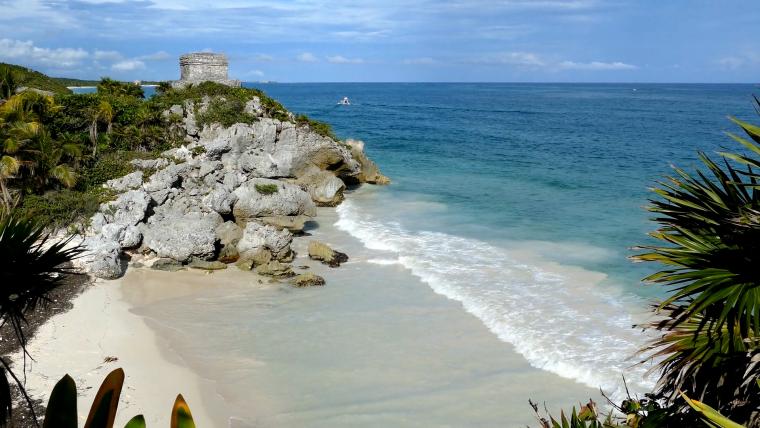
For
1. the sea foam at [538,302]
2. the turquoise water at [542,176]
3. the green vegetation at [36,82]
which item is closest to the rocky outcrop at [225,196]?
the sea foam at [538,302]

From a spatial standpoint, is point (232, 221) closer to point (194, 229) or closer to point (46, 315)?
point (194, 229)

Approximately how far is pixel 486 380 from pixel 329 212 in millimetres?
15244

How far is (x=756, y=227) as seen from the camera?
4.34m

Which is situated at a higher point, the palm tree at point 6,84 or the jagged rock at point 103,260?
the palm tree at point 6,84

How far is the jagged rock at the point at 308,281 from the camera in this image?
16.8 metres

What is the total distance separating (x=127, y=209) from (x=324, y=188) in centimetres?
927

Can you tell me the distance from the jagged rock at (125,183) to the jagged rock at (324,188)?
7436 millimetres

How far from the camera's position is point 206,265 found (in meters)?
18.4

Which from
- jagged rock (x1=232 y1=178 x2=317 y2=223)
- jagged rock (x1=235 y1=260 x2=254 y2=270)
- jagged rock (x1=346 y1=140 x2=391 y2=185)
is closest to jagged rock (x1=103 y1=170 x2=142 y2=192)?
jagged rock (x1=232 y1=178 x2=317 y2=223)

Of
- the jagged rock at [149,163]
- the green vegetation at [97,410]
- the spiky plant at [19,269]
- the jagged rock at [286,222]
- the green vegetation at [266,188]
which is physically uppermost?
the green vegetation at [97,410]

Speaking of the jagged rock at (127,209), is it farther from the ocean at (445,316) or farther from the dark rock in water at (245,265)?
Answer: the ocean at (445,316)

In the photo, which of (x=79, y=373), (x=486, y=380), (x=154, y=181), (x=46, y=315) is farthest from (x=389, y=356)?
(x=154, y=181)

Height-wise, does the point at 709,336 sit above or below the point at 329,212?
above

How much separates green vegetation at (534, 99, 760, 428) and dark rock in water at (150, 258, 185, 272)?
603 inches
